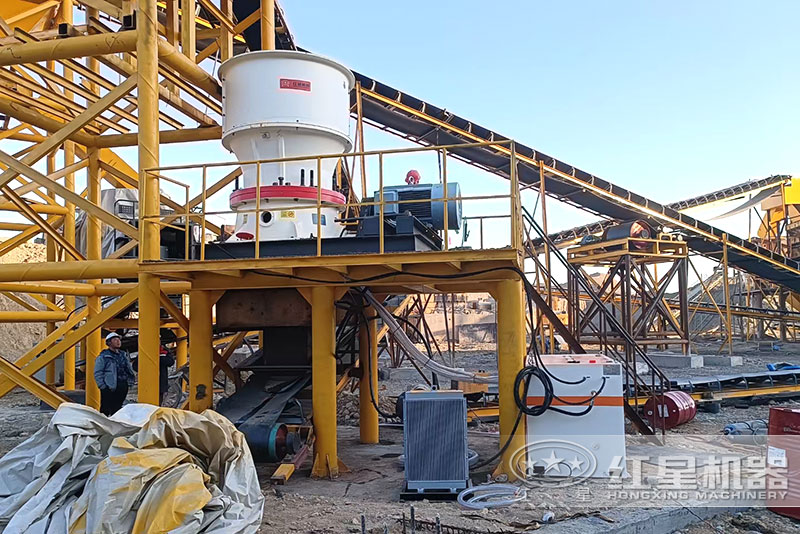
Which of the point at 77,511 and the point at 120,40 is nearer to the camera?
the point at 77,511

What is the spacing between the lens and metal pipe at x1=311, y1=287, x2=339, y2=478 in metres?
7.43

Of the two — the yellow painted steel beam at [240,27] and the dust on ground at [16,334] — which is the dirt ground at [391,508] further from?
the dust on ground at [16,334]

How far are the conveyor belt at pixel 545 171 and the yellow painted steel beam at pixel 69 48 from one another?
6597 mm

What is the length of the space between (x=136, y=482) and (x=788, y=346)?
28.9 m

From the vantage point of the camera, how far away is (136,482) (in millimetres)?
4711

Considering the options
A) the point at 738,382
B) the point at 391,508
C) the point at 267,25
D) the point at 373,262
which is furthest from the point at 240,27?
the point at 738,382

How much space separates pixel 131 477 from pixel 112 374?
471cm

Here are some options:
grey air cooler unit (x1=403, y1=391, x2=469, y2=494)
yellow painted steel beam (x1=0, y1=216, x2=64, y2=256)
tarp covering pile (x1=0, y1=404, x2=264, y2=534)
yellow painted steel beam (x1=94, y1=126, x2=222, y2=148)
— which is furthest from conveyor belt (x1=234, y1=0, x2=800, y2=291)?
Answer: tarp covering pile (x1=0, y1=404, x2=264, y2=534)

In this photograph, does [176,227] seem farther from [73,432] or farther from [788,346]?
[788,346]

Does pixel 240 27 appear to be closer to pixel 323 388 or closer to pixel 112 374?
pixel 112 374

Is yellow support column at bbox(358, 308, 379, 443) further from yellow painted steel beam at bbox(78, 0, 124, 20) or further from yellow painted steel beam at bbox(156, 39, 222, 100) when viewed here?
yellow painted steel beam at bbox(78, 0, 124, 20)

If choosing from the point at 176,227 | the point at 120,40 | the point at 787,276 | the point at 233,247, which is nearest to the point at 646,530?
the point at 233,247

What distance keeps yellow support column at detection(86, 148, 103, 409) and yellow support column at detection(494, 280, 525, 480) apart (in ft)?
22.3

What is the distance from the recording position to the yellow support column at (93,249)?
A: 10523mm
